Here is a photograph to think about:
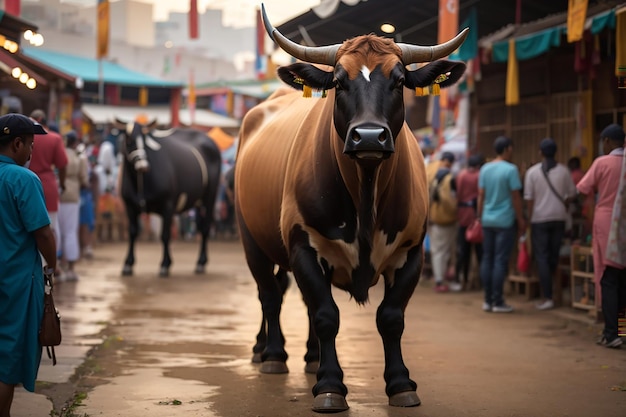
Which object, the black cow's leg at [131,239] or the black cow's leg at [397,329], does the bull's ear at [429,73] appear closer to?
the black cow's leg at [397,329]

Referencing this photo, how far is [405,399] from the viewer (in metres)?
6.13

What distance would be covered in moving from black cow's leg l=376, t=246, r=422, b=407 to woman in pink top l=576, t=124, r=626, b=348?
8.74 feet

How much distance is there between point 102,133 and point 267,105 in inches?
945

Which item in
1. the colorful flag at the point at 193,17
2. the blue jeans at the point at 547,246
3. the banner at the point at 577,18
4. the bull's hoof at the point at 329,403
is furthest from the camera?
the colorful flag at the point at 193,17

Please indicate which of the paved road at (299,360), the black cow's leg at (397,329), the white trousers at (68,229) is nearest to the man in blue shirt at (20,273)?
the paved road at (299,360)

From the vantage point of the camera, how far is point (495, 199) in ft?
37.1

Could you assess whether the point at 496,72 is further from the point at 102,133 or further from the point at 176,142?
the point at 102,133

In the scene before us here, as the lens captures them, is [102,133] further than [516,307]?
Yes

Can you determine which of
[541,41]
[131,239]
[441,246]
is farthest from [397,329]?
[131,239]

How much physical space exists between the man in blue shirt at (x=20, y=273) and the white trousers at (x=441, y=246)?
8.88m

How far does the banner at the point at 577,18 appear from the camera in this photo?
994 cm

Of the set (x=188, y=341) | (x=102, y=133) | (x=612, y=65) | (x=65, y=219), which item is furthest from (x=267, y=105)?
(x=102, y=133)

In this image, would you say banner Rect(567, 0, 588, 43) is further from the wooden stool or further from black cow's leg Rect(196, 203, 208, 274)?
black cow's leg Rect(196, 203, 208, 274)

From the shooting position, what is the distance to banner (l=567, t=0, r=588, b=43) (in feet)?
32.6
